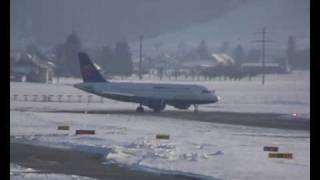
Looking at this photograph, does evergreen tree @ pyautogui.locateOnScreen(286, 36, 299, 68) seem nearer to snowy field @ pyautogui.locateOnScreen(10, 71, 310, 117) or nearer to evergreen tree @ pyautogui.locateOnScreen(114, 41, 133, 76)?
snowy field @ pyautogui.locateOnScreen(10, 71, 310, 117)

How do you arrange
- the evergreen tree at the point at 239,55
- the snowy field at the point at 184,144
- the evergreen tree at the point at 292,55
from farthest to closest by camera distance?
the evergreen tree at the point at 239,55
the evergreen tree at the point at 292,55
the snowy field at the point at 184,144

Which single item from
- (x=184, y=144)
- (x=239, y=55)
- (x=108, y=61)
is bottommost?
(x=184, y=144)

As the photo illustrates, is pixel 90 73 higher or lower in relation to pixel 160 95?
higher

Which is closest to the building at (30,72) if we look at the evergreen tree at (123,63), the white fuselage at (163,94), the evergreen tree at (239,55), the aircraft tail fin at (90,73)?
the evergreen tree at (123,63)

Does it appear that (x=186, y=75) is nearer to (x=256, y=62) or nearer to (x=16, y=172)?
(x=256, y=62)

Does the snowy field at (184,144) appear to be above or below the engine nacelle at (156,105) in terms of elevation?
below

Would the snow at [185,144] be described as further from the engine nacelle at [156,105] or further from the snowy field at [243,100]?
the engine nacelle at [156,105]

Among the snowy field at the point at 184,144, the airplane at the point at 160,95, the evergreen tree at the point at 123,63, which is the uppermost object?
the evergreen tree at the point at 123,63

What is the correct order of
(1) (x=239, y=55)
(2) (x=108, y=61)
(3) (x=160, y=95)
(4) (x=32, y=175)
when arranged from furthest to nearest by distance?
(1) (x=239, y=55)
(2) (x=108, y=61)
(3) (x=160, y=95)
(4) (x=32, y=175)

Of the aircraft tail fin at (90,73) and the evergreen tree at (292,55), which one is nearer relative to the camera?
the aircraft tail fin at (90,73)

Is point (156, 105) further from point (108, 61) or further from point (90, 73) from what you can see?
point (108, 61)

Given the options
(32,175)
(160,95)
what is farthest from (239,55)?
(32,175)

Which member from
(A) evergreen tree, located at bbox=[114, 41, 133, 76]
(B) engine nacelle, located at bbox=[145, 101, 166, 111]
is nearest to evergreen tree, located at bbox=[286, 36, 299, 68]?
(A) evergreen tree, located at bbox=[114, 41, 133, 76]
